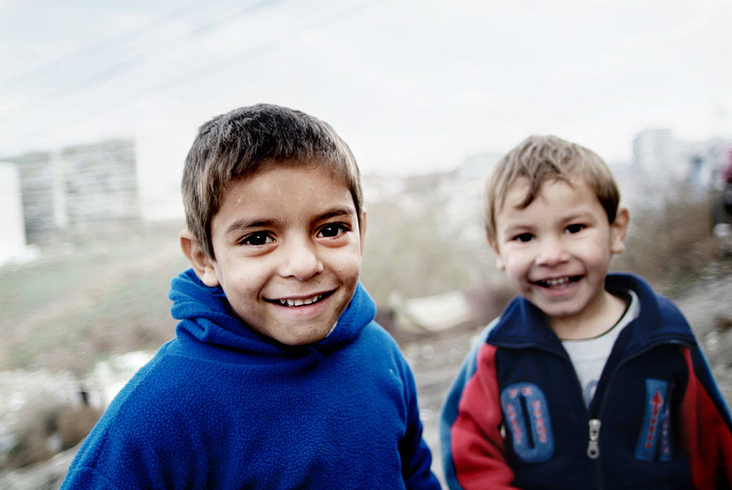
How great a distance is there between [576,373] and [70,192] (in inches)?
243

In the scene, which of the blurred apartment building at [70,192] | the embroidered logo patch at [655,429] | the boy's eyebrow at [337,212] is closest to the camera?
the boy's eyebrow at [337,212]

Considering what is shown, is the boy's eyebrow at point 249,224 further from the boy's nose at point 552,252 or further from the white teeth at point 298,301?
the boy's nose at point 552,252

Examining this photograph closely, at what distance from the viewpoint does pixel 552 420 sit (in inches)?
54.9

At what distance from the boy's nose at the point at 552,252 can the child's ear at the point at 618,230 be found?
0.74 feet

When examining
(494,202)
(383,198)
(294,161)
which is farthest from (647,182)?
(294,161)

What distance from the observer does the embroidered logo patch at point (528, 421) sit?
55.0 inches

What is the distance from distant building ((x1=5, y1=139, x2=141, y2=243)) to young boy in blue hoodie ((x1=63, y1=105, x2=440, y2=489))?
5526mm

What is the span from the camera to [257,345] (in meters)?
1.03

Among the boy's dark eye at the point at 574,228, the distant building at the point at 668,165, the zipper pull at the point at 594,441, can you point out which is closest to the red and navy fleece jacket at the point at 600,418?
the zipper pull at the point at 594,441

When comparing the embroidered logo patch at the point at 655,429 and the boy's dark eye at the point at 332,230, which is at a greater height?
the boy's dark eye at the point at 332,230

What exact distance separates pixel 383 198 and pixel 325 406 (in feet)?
16.4

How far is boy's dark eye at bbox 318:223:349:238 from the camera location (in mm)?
1038

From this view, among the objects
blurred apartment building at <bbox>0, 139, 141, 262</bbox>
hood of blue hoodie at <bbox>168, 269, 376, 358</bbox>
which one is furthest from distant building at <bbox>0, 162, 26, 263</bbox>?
hood of blue hoodie at <bbox>168, 269, 376, 358</bbox>

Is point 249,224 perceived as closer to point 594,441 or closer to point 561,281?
point 561,281
